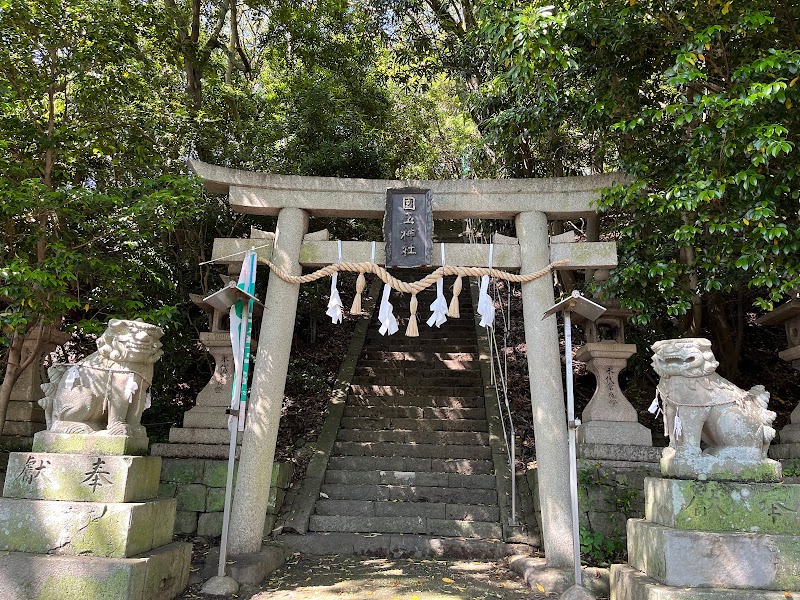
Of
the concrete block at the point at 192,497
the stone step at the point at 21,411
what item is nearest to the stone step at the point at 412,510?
the concrete block at the point at 192,497

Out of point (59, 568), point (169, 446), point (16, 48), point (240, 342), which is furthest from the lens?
point (169, 446)

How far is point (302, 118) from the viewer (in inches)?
420

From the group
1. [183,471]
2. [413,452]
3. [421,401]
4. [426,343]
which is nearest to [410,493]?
[413,452]

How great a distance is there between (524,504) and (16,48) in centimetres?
768

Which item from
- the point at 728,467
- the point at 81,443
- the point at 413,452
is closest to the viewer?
the point at 728,467

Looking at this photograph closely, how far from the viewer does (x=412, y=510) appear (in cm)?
647

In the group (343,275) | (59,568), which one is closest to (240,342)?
(59,568)

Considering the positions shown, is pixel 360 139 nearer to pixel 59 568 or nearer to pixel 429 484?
pixel 429 484

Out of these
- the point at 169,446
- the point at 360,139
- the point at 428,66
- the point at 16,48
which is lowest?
the point at 169,446

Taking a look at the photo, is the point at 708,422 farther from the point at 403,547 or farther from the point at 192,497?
the point at 192,497

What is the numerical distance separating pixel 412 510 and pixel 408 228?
129 inches

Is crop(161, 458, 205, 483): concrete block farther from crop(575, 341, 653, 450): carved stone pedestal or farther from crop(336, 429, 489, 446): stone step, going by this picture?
crop(575, 341, 653, 450): carved stone pedestal

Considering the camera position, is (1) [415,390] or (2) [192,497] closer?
(2) [192,497]

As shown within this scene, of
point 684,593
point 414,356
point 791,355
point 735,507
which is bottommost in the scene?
point 684,593
